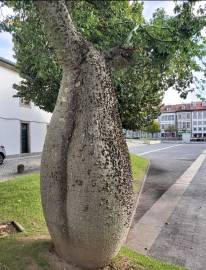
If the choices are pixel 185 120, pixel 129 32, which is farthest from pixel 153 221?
pixel 185 120

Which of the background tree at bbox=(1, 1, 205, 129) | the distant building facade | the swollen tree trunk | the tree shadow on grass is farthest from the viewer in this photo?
the distant building facade

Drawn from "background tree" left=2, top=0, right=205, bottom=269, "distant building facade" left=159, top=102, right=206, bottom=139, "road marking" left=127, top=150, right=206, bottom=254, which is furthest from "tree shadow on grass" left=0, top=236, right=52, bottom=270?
"distant building facade" left=159, top=102, right=206, bottom=139

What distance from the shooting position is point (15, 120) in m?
23.5

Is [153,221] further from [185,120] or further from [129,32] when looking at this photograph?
[185,120]

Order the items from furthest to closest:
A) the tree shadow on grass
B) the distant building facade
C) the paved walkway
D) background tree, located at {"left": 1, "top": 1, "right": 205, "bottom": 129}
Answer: the distant building facade, the paved walkway, background tree, located at {"left": 1, "top": 1, "right": 205, "bottom": 129}, the tree shadow on grass

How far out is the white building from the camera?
22328 mm

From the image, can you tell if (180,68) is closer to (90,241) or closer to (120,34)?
(120,34)

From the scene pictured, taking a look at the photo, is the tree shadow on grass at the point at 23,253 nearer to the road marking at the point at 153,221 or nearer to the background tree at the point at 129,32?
the road marking at the point at 153,221

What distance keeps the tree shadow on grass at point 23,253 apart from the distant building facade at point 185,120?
8157 cm

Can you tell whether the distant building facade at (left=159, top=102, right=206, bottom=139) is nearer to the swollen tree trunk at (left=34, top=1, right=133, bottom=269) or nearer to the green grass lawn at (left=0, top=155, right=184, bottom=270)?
the green grass lawn at (left=0, top=155, right=184, bottom=270)

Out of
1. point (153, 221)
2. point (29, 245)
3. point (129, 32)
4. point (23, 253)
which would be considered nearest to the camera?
point (23, 253)

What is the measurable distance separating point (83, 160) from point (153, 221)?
427cm

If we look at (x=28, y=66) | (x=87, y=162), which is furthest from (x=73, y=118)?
(x=28, y=66)

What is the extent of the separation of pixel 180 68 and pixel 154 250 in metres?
3.93
